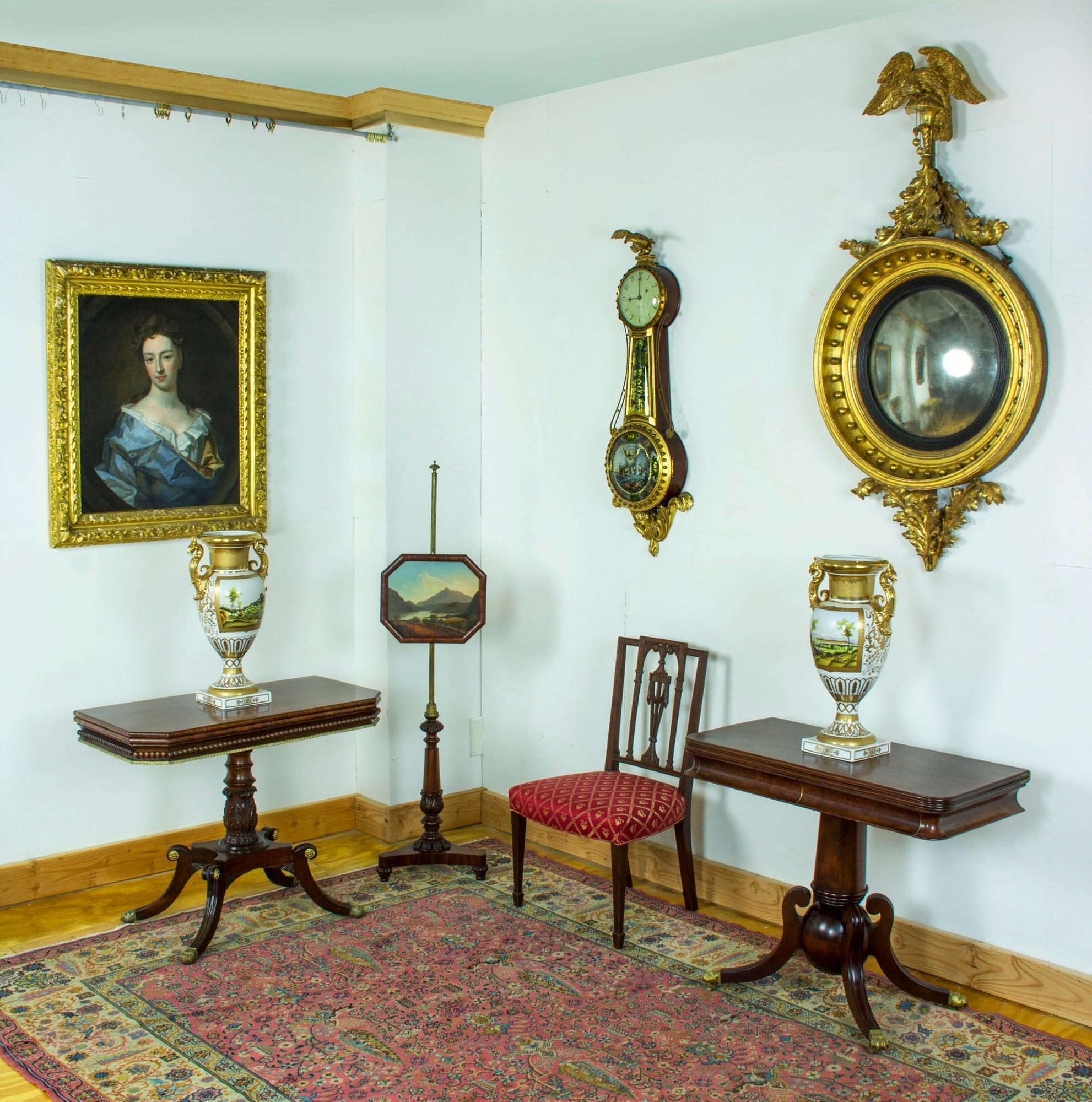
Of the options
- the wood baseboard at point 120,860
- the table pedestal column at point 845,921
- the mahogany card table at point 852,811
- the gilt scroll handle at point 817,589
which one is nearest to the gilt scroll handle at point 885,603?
the gilt scroll handle at point 817,589

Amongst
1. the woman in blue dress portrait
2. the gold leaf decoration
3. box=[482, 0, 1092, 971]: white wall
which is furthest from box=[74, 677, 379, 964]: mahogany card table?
the gold leaf decoration

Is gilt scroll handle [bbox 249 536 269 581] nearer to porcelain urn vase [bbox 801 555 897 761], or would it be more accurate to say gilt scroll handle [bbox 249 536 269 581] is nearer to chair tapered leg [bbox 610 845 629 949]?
chair tapered leg [bbox 610 845 629 949]

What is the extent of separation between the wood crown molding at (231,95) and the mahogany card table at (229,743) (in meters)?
2.13

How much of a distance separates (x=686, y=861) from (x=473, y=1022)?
1.10m

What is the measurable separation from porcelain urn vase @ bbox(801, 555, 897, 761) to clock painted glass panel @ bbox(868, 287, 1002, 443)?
467 mm

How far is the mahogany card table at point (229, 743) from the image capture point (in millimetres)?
3820

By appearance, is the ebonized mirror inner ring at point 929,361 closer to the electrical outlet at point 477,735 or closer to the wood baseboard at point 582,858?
the wood baseboard at point 582,858

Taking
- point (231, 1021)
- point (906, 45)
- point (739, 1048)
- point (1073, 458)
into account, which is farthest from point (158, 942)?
point (906, 45)

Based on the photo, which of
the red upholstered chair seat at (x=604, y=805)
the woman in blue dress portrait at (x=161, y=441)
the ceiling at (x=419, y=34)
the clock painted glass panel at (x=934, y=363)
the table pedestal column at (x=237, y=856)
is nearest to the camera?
the clock painted glass panel at (x=934, y=363)

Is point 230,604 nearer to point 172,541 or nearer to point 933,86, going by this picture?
point 172,541

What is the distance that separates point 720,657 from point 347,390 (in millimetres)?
1915

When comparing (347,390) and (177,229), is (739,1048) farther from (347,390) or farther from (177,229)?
(177,229)

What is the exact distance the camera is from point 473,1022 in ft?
11.4

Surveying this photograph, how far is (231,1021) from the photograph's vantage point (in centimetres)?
345
